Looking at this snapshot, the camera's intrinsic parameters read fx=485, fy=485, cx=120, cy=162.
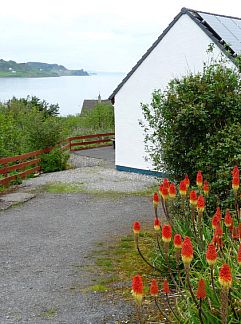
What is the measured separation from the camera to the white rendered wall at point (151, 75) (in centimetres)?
1602

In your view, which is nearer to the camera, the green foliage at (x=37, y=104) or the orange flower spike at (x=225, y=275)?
the orange flower spike at (x=225, y=275)

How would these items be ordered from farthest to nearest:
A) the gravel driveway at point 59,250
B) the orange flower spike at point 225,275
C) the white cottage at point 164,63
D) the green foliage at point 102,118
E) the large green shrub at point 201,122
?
the green foliage at point 102,118 → the white cottage at point 164,63 → the large green shrub at point 201,122 → the gravel driveway at point 59,250 → the orange flower spike at point 225,275

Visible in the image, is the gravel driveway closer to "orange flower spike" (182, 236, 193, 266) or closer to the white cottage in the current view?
"orange flower spike" (182, 236, 193, 266)

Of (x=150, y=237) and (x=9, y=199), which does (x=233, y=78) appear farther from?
(x=9, y=199)

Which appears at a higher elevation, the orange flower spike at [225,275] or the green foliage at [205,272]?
the orange flower spike at [225,275]

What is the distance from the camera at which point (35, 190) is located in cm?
1505

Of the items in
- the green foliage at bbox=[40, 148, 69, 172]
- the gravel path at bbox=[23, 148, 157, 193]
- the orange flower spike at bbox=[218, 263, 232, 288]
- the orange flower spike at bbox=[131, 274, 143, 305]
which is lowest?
the gravel path at bbox=[23, 148, 157, 193]

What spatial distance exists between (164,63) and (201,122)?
10162mm

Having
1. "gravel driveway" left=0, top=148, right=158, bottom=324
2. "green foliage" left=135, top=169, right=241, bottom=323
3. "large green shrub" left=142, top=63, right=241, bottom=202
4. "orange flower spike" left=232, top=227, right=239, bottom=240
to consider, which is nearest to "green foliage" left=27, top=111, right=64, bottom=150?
"gravel driveway" left=0, top=148, right=158, bottom=324

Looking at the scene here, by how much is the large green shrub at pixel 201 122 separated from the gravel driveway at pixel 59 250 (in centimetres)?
217

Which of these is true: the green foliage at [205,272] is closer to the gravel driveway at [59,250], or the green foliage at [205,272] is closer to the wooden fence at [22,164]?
the gravel driveway at [59,250]

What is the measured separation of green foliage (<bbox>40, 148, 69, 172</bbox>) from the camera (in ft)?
64.5

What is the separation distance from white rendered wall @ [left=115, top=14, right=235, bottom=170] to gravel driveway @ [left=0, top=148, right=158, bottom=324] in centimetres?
282

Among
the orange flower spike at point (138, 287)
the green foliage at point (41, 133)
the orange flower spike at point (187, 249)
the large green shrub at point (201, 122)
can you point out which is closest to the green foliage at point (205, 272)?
the orange flower spike at point (187, 249)
